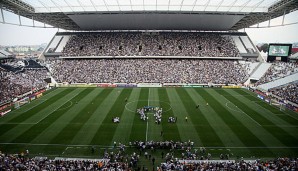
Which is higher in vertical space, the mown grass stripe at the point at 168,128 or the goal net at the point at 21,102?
the goal net at the point at 21,102

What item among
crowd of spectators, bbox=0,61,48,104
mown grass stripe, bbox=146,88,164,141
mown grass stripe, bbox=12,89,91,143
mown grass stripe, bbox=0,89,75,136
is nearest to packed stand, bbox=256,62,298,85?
mown grass stripe, bbox=146,88,164,141

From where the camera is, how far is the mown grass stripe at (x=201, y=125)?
23.3m

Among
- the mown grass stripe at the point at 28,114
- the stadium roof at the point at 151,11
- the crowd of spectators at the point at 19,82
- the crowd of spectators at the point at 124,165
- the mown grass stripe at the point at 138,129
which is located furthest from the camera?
the stadium roof at the point at 151,11

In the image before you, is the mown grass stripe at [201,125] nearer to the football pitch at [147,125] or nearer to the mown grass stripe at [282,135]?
the football pitch at [147,125]

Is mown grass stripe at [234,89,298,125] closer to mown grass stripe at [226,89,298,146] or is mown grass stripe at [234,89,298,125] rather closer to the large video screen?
mown grass stripe at [226,89,298,146]

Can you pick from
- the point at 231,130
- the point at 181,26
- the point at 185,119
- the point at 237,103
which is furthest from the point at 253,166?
the point at 181,26

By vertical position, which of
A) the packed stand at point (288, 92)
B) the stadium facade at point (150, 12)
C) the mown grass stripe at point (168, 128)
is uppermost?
the stadium facade at point (150, 12)

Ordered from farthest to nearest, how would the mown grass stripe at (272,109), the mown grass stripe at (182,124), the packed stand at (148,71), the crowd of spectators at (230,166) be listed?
1. the packed stand at (148,71)
2. the mown grass stripe at (272,109)
3. the mown grass stripe at (182,124)
4. the crowd of spectators at (230,166)

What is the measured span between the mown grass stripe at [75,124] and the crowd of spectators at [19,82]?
531 inches

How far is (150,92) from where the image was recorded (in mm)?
43969

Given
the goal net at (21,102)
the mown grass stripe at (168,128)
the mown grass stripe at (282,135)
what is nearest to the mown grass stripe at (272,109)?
the mown grass stripe at (282,135)

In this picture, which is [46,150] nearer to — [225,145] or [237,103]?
[225,145]

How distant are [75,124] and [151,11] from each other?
28.4 m

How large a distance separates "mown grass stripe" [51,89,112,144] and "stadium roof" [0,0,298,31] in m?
19.5
